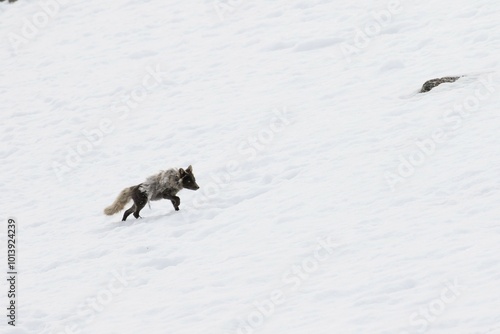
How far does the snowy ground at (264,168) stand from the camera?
10797 mm

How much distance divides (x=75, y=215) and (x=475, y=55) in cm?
1336

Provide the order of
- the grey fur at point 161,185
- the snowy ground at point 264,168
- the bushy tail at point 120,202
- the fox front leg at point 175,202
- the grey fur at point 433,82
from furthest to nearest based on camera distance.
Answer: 1. the grey fur at point 433,82
2. the bushy tail at point 120,202
3. the fox front leg at point 175,202
4. the grey fur at point 161,185
5. the snowy ground at point 264,168

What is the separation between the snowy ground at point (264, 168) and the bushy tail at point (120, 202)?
0.43 m

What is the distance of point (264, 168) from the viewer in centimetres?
1775

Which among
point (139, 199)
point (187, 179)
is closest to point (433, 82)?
point (187, 179)

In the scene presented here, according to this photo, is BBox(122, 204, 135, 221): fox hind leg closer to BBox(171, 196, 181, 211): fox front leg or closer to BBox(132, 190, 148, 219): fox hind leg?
BBox(132, 190, 148, 219): fox hind leg

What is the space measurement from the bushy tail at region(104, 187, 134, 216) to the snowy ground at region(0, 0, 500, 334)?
43cm

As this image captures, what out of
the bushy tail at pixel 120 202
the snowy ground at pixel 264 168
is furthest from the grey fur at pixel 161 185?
the snowy ground at pixel 264 168

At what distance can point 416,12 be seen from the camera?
27.3 meters

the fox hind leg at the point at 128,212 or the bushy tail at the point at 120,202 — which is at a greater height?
the bushy tail at the point at 120,202

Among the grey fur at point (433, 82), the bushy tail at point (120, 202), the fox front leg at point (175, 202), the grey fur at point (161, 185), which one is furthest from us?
the grey fur at point (433, 82)

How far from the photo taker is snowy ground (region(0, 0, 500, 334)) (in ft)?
35.4

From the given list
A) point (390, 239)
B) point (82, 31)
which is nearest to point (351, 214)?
point (390, 239)

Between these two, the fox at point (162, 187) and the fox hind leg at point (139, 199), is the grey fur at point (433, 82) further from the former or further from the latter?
the fox hind leg at point (139, 199)
